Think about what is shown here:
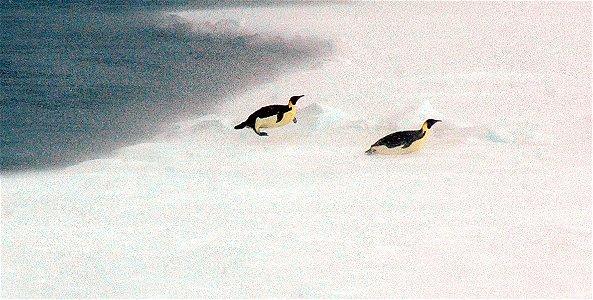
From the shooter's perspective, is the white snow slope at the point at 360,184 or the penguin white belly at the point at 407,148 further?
the penguin white belly at the point at 407,148

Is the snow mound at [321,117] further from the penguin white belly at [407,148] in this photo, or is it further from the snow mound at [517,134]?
the snow mound at [517,134]

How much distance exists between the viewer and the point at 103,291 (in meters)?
1.88

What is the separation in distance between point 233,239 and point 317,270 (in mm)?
242

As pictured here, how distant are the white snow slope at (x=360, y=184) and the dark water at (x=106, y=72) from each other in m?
0.06

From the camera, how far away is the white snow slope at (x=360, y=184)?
1933 mm

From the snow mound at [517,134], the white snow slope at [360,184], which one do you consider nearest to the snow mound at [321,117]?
the white snow slope at [360,184]

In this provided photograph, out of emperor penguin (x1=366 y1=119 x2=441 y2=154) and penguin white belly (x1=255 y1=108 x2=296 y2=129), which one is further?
penguin white belly (x1=255 y1=108 x2=296 y2=129)

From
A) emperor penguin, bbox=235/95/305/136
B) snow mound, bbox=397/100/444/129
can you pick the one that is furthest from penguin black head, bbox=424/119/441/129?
emperor penguin, bbox=235/95/305/136

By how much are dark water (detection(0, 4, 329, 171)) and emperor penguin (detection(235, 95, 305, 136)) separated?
0.12 meters

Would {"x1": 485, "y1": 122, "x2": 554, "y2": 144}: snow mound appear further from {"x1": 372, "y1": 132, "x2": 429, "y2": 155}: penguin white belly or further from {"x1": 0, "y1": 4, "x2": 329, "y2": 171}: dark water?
{"x1": 0, "y1": 4, "x2": 329, "y2": 171}: dark water

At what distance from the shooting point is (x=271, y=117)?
256cm

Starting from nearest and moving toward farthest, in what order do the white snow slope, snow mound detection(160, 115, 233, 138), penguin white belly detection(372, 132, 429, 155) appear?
the white snow slope
penguin white belly detection(372, 132, 429, 155)
snow mound detection(160, 115, 233, 138)

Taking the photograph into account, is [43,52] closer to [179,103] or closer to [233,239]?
[179,103]

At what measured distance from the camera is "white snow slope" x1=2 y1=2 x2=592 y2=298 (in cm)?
193
